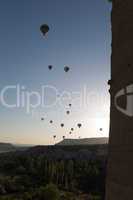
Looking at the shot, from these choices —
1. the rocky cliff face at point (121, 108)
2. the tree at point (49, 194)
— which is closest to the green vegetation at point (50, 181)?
the tree at point (49, 194)

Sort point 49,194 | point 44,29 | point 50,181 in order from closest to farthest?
point 44,29, point 49,194, point 50,181

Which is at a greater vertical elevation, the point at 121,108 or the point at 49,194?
the point at 121,108

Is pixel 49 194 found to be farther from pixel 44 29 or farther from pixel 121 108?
pixel 121 108

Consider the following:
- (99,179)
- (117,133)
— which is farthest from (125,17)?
(99,179)

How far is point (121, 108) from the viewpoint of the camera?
4.85m

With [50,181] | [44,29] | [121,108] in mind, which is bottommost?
[50,181]

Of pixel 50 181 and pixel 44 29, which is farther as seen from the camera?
pixel 50 181

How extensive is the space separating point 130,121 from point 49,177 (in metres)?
65.4

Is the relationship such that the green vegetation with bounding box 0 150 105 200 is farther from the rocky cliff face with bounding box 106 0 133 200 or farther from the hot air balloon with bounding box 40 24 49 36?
the rocky cliff face with bounding box 106 0 133 200

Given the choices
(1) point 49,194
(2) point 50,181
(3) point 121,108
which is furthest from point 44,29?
(2) point 50,181

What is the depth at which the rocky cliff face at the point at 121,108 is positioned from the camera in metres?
4.61

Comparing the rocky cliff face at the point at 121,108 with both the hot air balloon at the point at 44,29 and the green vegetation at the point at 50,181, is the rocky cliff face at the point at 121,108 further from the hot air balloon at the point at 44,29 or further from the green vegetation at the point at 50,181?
the green vegetation at the point at 50,181

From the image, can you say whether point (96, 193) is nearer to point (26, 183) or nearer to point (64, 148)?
point (26, 183)

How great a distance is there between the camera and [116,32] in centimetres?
524
